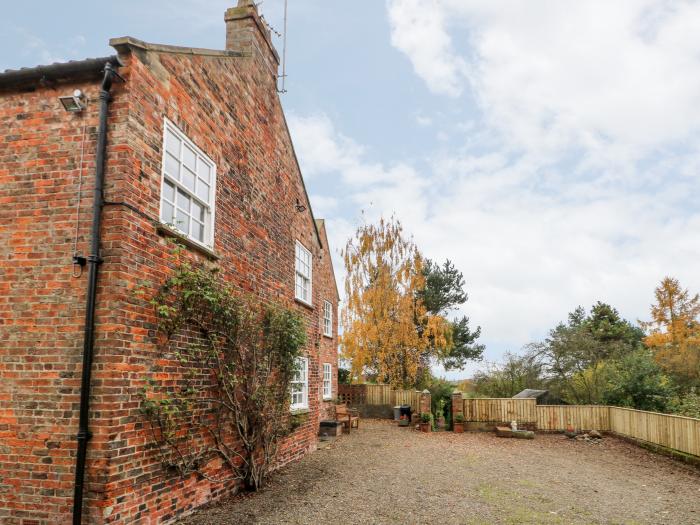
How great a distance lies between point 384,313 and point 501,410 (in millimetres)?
9967

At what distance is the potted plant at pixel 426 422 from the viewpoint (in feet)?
60.5

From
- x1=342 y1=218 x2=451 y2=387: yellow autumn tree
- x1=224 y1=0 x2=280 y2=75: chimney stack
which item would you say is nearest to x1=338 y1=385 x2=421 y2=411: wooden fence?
x1=342 y1=218 x2=451 y2=387: yellow autumn tree

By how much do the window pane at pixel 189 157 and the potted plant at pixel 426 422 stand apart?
1458cm

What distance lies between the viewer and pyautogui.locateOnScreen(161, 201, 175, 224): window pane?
655 cm

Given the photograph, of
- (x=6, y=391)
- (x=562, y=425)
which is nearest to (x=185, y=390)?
(x=6, y=391)

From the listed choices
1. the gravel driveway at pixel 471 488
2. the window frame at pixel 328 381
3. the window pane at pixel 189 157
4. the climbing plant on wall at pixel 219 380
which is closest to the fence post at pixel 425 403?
the window frame at pixel 328 381

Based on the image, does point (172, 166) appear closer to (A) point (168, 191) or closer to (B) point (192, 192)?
Answer: (A) point (168, 191)

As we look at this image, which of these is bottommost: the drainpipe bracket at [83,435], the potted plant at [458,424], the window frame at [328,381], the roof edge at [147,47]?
the potted plant at [458,424]

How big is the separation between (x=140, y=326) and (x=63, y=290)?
3.05ft

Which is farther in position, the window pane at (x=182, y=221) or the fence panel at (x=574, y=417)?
the fence panel at (x=574, y=417)

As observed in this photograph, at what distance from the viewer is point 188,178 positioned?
7152 mm

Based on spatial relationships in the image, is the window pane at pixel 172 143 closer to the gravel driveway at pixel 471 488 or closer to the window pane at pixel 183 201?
the window pane at pixel 183 201

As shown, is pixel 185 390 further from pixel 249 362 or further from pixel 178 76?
pixel 178 76

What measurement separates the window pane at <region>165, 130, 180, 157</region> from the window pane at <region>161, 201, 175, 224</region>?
2.48 feet
